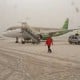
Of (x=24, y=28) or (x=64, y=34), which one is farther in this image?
(x=64, y=34)

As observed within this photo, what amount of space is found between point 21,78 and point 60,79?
1.60m

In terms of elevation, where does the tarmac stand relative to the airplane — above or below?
below

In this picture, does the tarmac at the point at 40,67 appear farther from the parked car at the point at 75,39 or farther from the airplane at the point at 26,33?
the airplane at the point at 26,33

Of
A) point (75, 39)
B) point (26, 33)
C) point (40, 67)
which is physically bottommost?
point (40, 67)

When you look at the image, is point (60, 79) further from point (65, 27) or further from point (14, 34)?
point (65, 27)

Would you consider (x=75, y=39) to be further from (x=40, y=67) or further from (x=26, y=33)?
(x=40, y=67)

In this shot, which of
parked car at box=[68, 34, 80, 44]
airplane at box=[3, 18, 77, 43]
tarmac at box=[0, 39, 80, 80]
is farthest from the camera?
airplane at box=[3, 18, 77, 43]

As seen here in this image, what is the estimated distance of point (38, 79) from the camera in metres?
10.6

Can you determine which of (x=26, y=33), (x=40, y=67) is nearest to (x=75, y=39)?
(x=26, y=33)

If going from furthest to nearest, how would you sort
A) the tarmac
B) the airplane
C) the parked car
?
the airplane, the parked car, the tarmac

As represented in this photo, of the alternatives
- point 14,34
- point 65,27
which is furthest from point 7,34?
point 65,27

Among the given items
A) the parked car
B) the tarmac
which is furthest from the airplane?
the tarmac

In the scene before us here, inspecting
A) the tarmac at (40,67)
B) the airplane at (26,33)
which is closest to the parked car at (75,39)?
the airplane at (26,33)

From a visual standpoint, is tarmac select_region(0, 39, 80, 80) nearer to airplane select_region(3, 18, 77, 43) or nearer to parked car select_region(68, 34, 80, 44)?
parked car select_region(68, 34, 80, 44)
